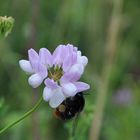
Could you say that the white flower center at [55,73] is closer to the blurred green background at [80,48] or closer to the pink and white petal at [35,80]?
the pink and white petal at [35,80]

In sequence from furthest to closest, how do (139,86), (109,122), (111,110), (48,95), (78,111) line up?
(111,110) < (109,122) < (139,86) < (78,111) < (48,95)

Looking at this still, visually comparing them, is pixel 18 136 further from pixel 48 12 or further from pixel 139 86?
pixel 48 12

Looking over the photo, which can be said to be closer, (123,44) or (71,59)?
(71,59)

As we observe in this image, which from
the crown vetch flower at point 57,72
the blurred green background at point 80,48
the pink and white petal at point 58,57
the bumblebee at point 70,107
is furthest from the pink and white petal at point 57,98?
the blurred green background at point 80,48

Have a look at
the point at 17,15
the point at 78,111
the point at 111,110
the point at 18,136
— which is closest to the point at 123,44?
the point at 111,110

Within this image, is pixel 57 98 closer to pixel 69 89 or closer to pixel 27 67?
pixel 69 89

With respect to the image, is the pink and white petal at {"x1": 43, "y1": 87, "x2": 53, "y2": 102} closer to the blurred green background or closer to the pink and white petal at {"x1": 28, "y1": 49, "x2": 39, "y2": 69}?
the pink and white petal at {"x1": 28, "y1": 49, "x2": 39, "y2": 69}
